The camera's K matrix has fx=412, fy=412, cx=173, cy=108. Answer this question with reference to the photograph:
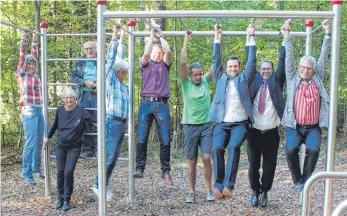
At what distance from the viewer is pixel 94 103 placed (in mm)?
5617

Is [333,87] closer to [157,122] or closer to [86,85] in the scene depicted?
[157,122]

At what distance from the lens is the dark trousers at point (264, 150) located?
4.59 meters

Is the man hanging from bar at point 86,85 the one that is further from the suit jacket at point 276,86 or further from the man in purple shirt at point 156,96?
the suit jacket at point 276,86

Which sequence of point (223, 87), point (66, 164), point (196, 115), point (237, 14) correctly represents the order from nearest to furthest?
1. point (237, 14)
2. point (223, 87)
3. point (196, 115)
4. point (66, 164)

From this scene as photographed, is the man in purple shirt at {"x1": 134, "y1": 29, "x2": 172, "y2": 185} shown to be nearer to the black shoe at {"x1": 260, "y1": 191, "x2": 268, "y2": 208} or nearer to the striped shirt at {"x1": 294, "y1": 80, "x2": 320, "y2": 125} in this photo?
the black shoe at {"x1": 260, "y1": 191, "x2": 268, "y2": 208}

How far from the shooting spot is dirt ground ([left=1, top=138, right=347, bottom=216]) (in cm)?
521

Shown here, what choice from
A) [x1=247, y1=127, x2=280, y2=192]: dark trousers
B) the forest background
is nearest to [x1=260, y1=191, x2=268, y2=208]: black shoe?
[x1=247, y1=127, x2=280, y2=192]: dark trousers

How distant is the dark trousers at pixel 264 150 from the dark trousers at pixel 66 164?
2.14m

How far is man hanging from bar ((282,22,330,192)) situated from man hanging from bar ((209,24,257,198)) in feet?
1.30

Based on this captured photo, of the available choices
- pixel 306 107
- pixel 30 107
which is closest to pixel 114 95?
pixel 30 107

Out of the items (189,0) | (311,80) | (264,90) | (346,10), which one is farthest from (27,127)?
(346,10)

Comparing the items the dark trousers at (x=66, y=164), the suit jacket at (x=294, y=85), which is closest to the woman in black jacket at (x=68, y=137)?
the dark trousers at (x=66, y=164)

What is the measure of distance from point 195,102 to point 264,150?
1.02 meters

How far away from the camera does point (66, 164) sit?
5.14m
